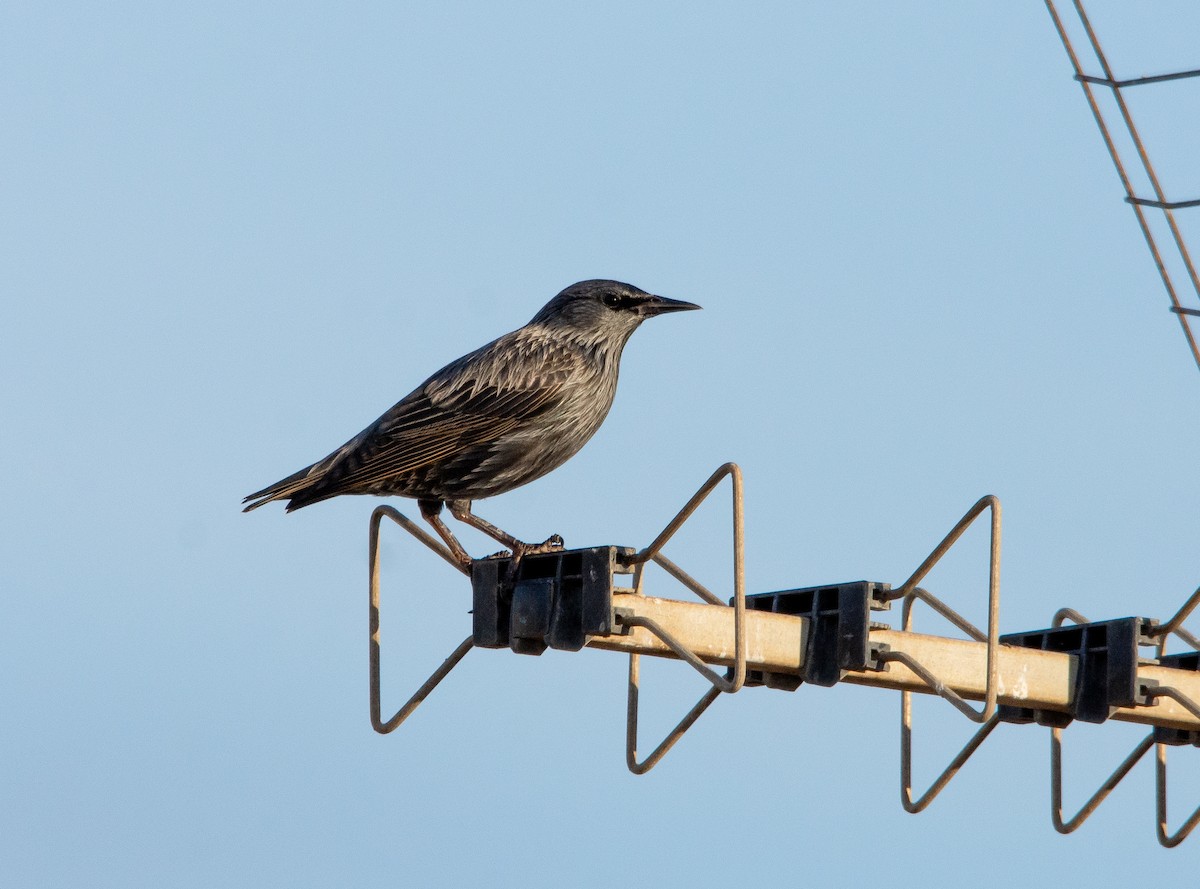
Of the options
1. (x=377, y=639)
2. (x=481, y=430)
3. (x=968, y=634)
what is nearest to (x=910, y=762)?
(x=968, y=634)

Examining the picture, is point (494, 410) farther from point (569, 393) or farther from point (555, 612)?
point (555, 612)

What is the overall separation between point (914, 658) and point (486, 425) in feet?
14.3

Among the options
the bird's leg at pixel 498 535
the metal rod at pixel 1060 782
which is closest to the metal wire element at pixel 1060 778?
the metal rod at pixel 1060 782

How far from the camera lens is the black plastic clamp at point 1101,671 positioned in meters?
6.74

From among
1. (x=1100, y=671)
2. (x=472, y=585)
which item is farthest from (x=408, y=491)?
(x=1100, y=671)

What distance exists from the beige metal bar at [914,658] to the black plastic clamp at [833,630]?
52mm

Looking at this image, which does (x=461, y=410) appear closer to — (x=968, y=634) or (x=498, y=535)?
(x=498, y=535)

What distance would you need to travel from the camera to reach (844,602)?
6254 millimetres

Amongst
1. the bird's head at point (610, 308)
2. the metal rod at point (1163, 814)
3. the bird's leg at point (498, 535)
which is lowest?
the metal rod at point (1163, 814)

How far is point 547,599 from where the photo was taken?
19.5 ft

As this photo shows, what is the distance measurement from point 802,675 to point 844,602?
0.32 meters

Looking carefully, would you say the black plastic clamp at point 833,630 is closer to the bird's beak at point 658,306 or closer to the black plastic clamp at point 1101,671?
the black plastic clamp at point 1101,671

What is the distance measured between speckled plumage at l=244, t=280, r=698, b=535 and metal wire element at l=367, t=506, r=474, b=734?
3324mm

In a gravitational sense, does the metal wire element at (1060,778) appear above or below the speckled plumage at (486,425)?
below
